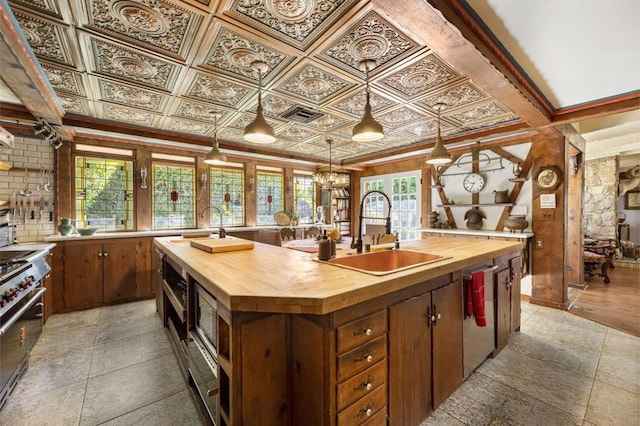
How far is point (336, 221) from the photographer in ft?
23.3

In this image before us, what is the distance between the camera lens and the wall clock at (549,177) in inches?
144

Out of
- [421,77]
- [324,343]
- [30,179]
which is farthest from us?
[30,179]

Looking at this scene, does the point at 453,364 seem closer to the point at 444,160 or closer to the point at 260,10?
the point at 444,160

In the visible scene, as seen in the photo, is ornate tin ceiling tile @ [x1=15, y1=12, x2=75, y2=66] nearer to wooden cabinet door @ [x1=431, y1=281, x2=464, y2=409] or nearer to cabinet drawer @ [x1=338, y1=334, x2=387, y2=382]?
cabinet drawer @ [x1=338, y1=334, x2=387, y2=382]

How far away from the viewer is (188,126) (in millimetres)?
3965

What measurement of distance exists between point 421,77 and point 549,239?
311cm

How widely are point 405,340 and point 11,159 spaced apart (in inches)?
200

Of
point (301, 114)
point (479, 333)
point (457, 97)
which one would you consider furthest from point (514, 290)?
point (301, 114)

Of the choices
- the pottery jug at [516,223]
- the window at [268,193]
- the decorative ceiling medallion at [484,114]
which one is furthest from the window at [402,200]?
the window at [268,193]

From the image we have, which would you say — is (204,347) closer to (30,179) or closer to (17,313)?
(17,313)

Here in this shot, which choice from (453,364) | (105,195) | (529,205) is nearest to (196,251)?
(453,364)

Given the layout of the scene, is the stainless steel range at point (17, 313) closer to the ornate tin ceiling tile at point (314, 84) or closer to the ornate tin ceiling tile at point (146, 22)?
the ornate tin ceiling tile at point (146, 22)

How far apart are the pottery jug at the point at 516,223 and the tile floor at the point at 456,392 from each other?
1430mm

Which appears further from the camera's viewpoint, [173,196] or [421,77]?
[173,196]
